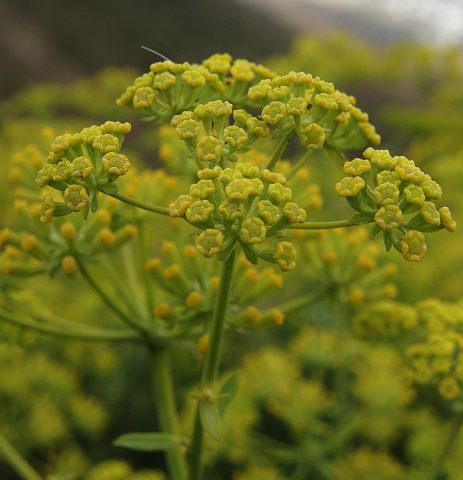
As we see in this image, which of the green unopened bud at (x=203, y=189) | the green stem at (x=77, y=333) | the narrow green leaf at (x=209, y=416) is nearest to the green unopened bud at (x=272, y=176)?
the green unopened bud at (x=203, y=189)

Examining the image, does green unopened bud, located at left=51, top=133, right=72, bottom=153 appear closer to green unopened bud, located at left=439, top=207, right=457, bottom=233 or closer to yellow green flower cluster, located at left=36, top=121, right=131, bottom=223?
yellow green flower cluster, located at left=36, top=121, right=131, bottom=223

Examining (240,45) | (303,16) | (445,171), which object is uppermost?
(303,16)

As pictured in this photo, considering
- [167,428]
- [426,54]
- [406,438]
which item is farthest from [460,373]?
[426,54]

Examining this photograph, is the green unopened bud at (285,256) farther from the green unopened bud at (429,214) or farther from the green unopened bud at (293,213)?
the green unopened bud at (429,214)

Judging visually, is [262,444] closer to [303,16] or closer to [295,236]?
[295,236]

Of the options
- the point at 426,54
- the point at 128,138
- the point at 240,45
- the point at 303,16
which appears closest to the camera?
the point at 426,54

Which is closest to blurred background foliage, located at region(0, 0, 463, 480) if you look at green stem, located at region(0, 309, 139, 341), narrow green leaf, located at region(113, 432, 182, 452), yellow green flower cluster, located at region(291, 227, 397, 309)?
yellow green flower cluster, located at region(291, 227, 397, 309)

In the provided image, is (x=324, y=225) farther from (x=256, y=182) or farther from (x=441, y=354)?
(x=441, y=354)
